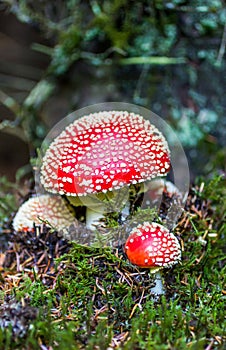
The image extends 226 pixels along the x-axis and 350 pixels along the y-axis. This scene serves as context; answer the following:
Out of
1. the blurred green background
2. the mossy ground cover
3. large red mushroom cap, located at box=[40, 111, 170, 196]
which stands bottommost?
the mossy ground cover

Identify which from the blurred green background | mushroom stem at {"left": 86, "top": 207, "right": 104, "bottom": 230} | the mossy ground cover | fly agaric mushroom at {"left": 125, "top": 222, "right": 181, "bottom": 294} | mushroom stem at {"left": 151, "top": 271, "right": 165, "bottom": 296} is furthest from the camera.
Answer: the blurred green background

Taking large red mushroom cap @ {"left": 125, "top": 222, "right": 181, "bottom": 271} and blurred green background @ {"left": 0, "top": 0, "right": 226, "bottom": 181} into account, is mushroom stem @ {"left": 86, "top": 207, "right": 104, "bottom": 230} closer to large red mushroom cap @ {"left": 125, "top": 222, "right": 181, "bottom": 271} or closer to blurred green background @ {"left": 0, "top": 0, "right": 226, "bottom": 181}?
large red mushroom cap @ {"left": 125, "top": 222, "right": 181, "bottom": 271}

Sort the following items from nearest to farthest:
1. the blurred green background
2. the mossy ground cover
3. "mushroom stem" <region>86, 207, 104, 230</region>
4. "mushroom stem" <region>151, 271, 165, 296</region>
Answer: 1. the mossy ground cover
2. "mushroom stem" <region>151, 271, 165, 296</region>
3. "mushroom stem" <region>86, 207, 104, 230</region>
4. the blurred green background

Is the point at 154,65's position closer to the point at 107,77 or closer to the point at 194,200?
the point at 107,77

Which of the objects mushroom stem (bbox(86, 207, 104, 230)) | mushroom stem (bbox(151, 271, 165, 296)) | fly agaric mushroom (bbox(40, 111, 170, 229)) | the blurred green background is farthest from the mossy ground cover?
the blurred green background

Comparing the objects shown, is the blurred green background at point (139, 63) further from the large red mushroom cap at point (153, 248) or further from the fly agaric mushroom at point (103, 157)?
the large red mushroom cap at point (153, 248)

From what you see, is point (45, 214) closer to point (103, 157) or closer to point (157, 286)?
point (103, 157)

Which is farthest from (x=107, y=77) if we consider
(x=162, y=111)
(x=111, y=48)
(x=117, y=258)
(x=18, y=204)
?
(x=117, y=258)
